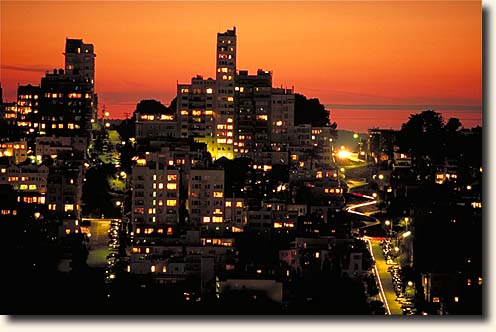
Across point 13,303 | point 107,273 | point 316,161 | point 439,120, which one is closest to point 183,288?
point 107,273

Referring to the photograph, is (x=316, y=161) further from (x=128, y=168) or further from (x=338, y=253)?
(x=338, y=253)

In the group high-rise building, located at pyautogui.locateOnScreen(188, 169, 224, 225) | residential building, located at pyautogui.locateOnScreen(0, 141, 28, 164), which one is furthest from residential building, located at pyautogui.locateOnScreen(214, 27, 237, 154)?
high-rise building, located at pyautogui.locateOnScreen(188, 169, 224, 225)

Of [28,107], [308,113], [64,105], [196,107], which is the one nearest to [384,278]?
[196,107]

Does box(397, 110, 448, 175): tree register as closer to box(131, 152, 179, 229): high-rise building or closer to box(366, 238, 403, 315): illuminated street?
box(366, 238, 403, 315): illuminated street

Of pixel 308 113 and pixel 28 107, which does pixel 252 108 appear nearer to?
pixel 308 113

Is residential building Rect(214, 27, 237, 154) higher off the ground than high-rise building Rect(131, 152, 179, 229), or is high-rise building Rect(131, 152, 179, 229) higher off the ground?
residential building Rect(214, 27, 237, 154)

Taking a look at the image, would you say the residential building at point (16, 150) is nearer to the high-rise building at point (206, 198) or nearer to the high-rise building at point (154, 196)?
the high-rise building at point (154, 196)

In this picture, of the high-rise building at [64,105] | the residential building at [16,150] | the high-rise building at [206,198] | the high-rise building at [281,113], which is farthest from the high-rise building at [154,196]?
the high-rise building at [281,113]

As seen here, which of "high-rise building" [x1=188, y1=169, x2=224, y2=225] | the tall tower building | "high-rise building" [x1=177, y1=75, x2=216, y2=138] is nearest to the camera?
"high-rise building" [x1=188, y1=169, x2=224, y2=225]
